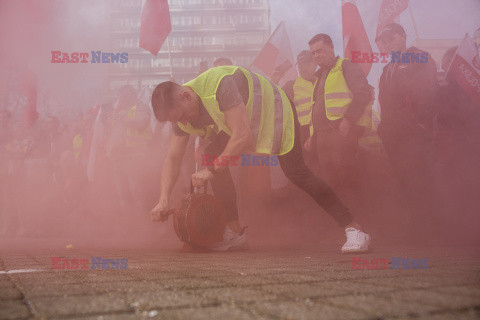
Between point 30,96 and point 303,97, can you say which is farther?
point 30,96

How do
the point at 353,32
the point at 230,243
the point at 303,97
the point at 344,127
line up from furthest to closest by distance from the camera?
the point at 353,32 < the point at 303,97 < the point at 344,127 < the point at 230,243

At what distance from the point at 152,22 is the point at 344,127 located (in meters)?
3.91

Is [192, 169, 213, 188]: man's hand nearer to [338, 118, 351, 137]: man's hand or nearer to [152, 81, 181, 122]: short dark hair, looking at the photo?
[152, 81, 181, 122]: short dark hair

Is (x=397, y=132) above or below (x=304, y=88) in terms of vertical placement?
below

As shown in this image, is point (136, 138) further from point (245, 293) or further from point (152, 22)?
point (245, 293)

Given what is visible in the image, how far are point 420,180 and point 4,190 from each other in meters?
6.63

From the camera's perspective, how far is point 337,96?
3.67m

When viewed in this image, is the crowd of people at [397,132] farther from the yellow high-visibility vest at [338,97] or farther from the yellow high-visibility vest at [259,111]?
the yellow high-visibility vest at [259,111]

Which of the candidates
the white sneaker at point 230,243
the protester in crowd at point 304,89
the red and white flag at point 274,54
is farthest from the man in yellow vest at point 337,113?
the red and white flag at point 274,54

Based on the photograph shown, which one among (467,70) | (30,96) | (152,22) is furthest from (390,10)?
(30,96)

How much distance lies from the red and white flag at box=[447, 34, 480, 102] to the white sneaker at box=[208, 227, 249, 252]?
2.66 metres

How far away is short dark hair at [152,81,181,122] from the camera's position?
8.15ft

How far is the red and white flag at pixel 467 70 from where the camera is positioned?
12.4ft

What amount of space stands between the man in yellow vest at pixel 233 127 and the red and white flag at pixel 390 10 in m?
2.65
